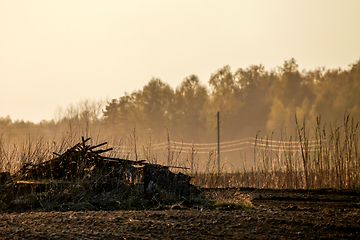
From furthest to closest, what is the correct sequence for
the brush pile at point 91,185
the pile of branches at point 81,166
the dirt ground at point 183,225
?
the pile of branches at point 81,166 → the brush pile at point 91,185 → the dirt ground at point 183,225

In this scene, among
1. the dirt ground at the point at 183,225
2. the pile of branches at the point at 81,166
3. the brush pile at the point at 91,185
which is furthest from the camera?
the pile of branches at the point at 81,166

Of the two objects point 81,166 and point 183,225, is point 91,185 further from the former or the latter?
point 183,225

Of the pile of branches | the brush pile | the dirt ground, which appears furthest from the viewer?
the pile of branches

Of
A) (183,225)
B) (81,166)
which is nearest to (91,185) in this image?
(81,166)

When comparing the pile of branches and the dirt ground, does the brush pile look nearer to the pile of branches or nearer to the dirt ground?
the pile of branches

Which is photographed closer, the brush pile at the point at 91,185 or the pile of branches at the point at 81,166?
the brush pile at the point at 91,185

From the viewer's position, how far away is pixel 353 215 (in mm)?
4023

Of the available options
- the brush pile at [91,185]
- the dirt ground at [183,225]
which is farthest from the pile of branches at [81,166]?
the dirt ground at [183,225]

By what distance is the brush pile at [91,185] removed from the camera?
4.98 m

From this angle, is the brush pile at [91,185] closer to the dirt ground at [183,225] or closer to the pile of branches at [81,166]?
the pile of branches at [81,166]

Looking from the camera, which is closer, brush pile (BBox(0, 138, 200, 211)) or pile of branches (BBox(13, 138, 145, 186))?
brush pile (BBox(0, 138, 200, 211))

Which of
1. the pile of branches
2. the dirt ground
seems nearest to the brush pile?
the pile of branches

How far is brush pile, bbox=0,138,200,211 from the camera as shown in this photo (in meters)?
4.98

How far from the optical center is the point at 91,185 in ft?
17.1
